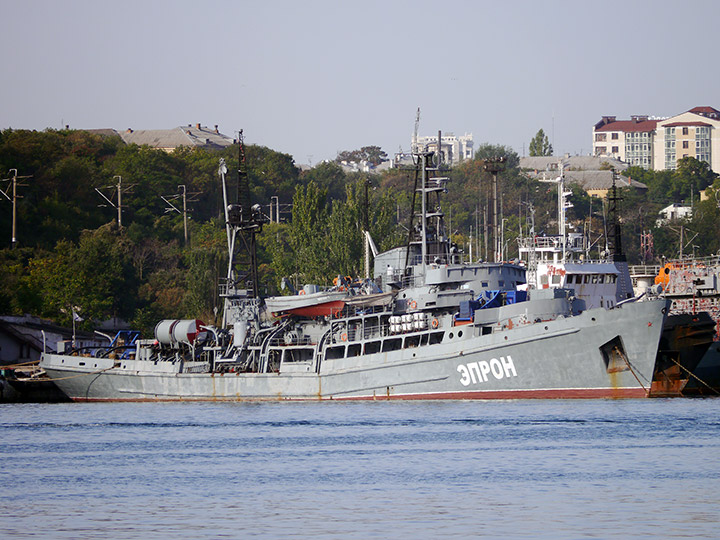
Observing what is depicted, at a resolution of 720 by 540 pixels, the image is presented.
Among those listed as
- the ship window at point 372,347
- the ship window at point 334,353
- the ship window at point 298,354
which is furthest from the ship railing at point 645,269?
the ship window at point 298,354

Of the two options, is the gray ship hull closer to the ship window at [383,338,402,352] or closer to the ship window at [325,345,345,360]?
the ship window at [383,338,402,352]

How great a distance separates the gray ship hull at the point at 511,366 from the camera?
165 feet

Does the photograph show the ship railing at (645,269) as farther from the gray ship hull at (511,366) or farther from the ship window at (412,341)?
the ship window at (412,341)

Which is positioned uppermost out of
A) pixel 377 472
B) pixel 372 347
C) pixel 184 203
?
pixel 184 203

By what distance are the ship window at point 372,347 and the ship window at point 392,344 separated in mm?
A: 567

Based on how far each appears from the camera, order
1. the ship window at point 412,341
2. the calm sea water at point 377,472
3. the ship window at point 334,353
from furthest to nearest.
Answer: the ship window at point 334,353
the ship window at point 412,341
the calm sea water at point 377,472

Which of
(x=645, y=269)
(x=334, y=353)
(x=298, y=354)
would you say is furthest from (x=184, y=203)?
(x=334, y=353)

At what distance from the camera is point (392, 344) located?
2213 inches

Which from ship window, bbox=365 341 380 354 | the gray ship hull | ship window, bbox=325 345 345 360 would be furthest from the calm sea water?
ship window, bbox=325 345 345 360

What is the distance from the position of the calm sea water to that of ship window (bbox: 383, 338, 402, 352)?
371cm

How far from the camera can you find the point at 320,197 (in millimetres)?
104438

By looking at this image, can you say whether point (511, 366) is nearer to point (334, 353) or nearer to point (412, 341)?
point (412, 341)

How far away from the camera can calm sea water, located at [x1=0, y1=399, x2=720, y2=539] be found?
26.8 m

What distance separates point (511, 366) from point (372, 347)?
8.52 metres
